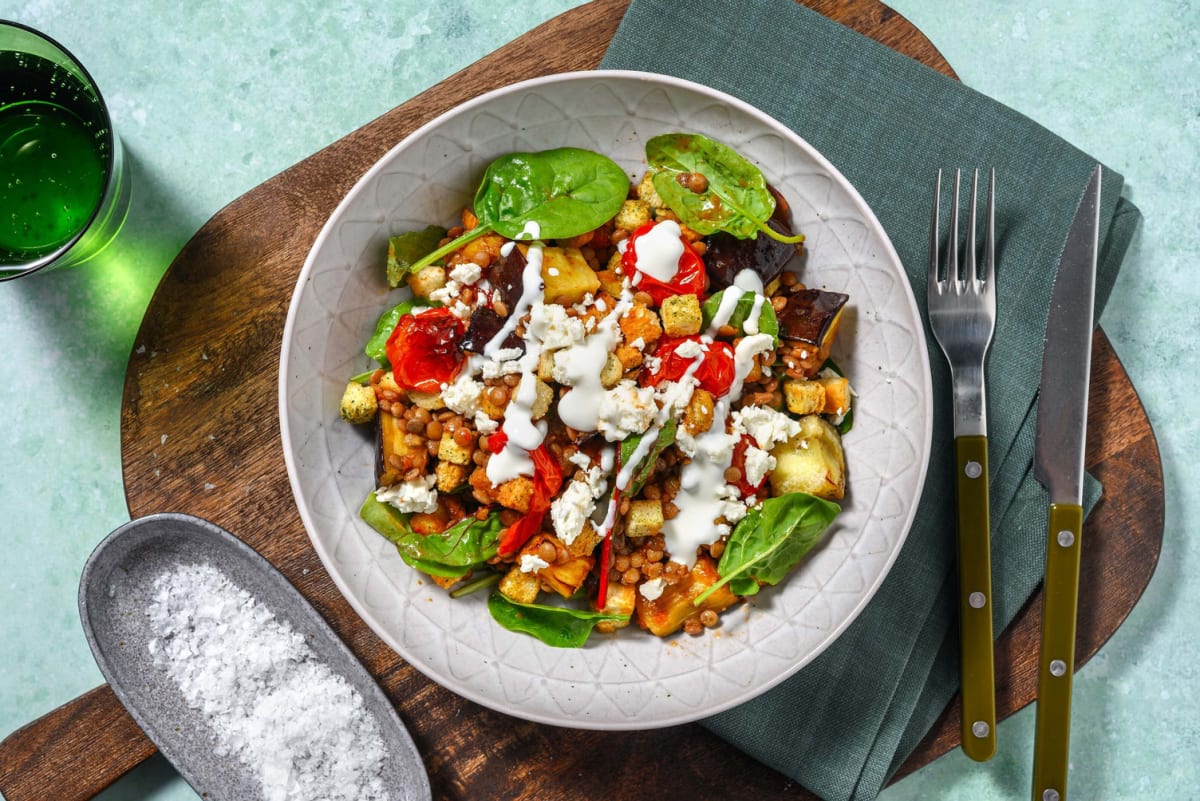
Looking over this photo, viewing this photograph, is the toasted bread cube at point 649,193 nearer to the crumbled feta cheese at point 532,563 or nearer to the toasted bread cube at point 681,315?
the toasted bread cube at point 681,315

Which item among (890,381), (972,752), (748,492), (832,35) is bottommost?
(972,752)

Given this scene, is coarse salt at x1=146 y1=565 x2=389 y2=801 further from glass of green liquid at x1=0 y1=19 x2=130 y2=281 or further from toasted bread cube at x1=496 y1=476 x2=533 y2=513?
glass of green liquid at x1=0 y1=19 x2=130 y2=281

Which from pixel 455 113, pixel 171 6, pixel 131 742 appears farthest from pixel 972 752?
pixel 171 6

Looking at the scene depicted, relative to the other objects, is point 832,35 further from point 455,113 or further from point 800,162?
point 455,113

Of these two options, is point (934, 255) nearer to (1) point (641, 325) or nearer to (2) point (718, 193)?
(2) point (718, 193)

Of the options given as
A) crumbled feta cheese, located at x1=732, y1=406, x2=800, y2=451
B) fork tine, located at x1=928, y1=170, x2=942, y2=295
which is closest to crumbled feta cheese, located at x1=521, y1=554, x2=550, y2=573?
crumbled feta cheese, located at x1=732, y1=406, x2=800, y2=451
